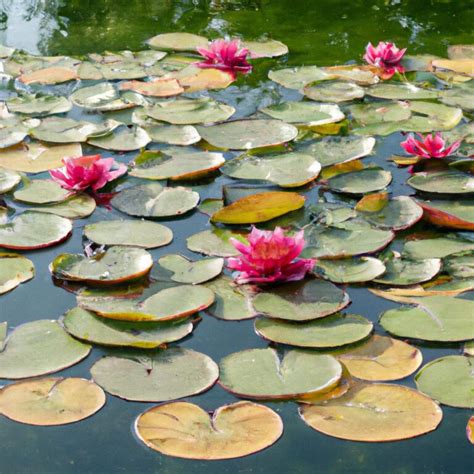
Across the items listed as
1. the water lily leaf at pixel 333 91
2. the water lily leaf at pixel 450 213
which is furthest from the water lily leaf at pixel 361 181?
the water lily leaf at pixel 333 91

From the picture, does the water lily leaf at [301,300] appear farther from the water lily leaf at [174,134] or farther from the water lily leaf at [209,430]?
the water lily leaf at [174,134]

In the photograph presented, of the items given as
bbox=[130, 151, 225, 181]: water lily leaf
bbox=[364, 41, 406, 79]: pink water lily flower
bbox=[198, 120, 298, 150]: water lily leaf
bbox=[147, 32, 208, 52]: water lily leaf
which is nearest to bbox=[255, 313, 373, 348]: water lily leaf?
bbox=[130, 151, 225, 181]: water lily leaf

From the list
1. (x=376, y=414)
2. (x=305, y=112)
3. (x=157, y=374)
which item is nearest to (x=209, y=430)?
(x=157, y=374)

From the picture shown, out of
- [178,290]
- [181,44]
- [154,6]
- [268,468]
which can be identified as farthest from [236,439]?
[154,6]

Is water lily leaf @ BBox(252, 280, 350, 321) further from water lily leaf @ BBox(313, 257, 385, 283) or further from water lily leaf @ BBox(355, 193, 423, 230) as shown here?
water lily leaf @ BBox(355, 193, 423, 230)

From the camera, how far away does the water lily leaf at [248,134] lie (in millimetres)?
2846

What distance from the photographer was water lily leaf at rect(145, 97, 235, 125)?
10.1ft

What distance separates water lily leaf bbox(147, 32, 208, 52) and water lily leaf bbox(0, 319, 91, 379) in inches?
91.6

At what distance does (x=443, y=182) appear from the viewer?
101 inches

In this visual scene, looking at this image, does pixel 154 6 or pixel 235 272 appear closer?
pixel 235 272

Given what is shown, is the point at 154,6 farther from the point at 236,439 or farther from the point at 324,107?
the point at 236,439

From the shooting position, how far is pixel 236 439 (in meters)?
1.58

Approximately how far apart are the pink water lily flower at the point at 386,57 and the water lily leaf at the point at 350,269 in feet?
5.17

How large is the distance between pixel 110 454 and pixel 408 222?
119 cm
